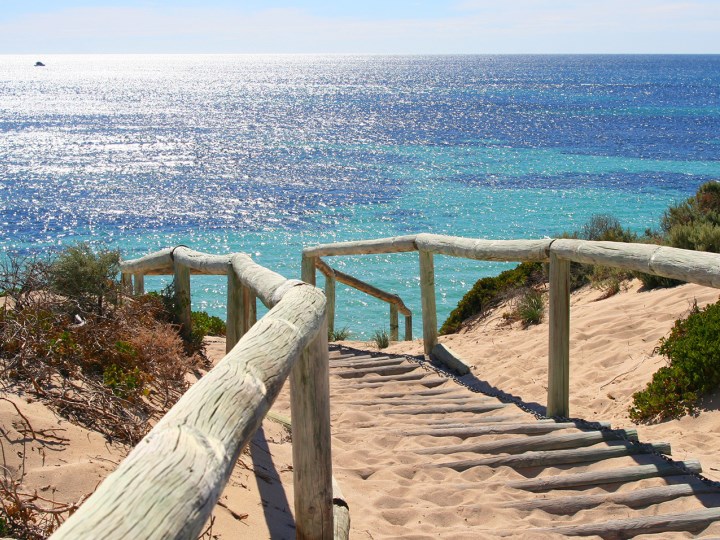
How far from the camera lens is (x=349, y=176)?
36.5 meters

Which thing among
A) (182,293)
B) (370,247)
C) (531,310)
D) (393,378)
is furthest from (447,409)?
(531,310)

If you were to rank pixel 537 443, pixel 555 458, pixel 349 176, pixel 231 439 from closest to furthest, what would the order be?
pixel 231 439 → pixel 555 458 → pixel 537 443 → pixel 349 176

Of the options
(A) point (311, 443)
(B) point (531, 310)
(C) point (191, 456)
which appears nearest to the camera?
(C) point (191, 456)

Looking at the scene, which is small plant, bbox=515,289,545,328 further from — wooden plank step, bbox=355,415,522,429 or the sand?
wooden plank step, bbox=355,415,522,429

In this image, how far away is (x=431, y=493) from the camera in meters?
4.00

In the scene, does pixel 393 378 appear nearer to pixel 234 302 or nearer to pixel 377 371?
pixel 377 371

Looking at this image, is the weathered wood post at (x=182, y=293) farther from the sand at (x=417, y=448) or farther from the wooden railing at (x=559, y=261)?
the wooden railing at (x=559, y=261)

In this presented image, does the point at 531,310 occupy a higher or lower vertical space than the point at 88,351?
lower

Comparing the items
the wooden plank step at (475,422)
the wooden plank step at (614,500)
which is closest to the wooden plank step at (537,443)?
the wooden plank step at (475,422)

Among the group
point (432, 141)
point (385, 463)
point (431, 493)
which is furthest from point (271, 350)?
point (432, 141)

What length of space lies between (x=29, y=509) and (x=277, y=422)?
2.33 metres

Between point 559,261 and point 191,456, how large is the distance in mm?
3877

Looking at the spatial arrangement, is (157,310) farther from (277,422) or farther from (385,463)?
(385,463)

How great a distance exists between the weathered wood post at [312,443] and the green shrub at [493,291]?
7.74 m
